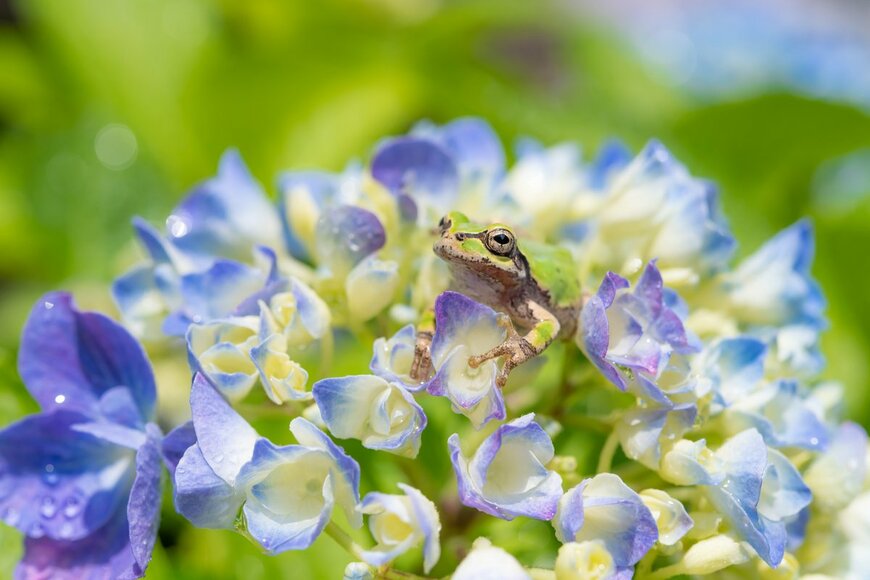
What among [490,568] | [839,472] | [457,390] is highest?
[457,390]

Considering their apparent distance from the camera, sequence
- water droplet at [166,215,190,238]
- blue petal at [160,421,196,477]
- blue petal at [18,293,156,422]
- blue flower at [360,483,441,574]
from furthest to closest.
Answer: water droplet at [166,215,190,238]
blue petal at [18,293,156,422]
blue petal at [160,421,196,477]
blue flower at [360,483,441,574]

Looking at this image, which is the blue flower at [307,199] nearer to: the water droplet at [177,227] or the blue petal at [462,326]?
the water droplet at [177,227]

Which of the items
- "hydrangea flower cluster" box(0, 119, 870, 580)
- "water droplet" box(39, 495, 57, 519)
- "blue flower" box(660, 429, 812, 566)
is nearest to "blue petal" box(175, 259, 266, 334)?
"hydrangea flower cluster" box(0, 119, 870, 580)

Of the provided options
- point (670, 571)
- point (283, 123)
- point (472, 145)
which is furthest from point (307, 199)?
point (283, 123)

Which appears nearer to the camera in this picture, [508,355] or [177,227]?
[508,355]

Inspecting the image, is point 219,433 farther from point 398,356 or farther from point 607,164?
point 607,164

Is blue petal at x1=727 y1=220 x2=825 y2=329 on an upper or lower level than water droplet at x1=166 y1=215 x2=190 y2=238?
lower

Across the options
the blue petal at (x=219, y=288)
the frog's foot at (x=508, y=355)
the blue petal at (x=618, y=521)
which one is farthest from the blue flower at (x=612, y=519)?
the blue petal at (x=219, y=288)

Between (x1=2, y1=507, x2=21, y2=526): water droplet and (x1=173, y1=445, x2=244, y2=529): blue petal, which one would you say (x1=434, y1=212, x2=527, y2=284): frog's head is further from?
(x1=2, y1=507, x2=21, y2=526): water droplet
